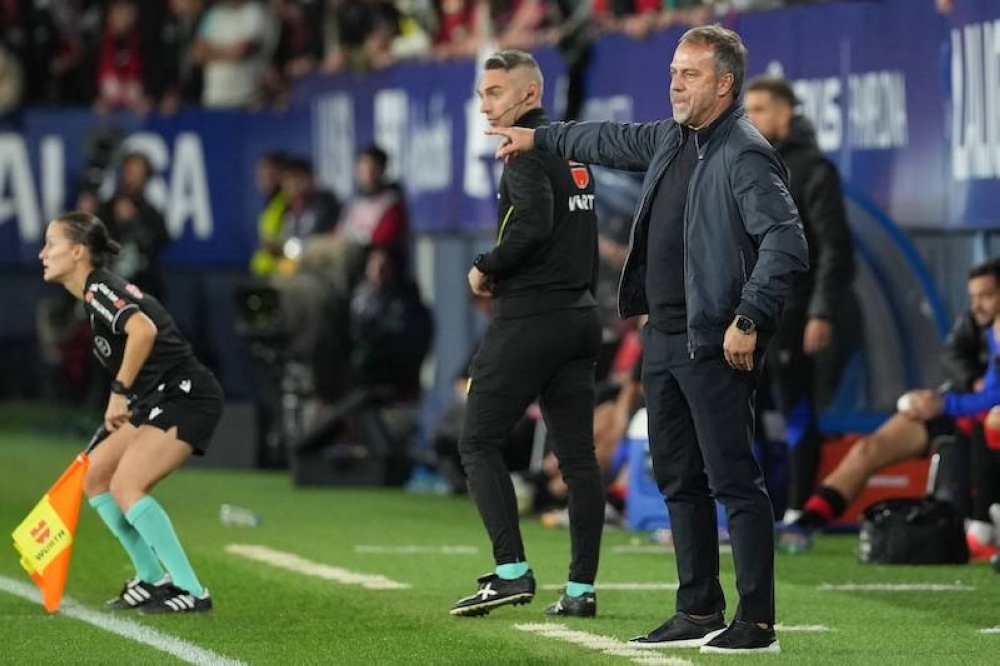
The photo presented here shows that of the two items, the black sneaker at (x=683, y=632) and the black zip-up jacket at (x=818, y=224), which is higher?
the black zip-up jacket at (x=818, y=224)

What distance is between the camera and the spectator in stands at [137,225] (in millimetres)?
19891

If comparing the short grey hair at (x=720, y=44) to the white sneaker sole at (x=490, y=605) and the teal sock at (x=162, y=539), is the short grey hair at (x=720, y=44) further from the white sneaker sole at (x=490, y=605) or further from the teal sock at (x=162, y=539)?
the teal sock at (x=162, y=539)

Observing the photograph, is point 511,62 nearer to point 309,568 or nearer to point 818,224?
point 309,568

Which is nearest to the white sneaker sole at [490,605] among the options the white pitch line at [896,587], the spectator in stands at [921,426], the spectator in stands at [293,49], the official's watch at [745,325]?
the white pitch line at [896,587]

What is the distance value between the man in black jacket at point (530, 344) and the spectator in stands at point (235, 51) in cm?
1304

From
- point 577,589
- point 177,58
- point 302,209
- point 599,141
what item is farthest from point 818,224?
point 177,58

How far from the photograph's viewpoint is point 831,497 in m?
12.2

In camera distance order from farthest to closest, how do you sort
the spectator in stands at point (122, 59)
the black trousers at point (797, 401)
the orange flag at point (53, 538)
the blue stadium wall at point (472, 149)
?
the spectator in stands at point (122, 59) → the blue stadium wall at point (472, 149) → the black trousers at point (797, 401) → the orange flag at point (53, 538)

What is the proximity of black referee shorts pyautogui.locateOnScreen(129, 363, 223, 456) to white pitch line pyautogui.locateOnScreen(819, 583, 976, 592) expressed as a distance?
2.65m

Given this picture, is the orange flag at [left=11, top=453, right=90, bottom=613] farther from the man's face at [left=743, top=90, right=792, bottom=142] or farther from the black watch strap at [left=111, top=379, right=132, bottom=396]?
the man's face at [left=743, top=90, right=792, bottom=142]

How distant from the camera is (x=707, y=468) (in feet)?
26.3

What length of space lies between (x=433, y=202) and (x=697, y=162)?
1059cm

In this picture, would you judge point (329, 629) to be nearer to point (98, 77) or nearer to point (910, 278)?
point (910, 278)

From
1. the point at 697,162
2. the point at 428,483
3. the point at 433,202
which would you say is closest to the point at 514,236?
the point at 697,162
